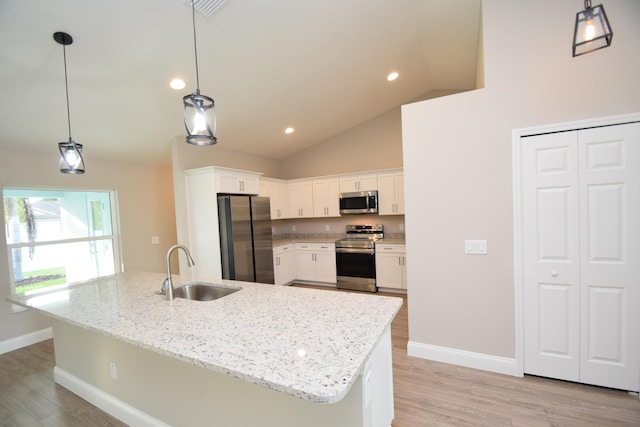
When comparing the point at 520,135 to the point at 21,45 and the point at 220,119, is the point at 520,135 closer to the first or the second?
the point at 220,119

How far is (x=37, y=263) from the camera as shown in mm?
3365

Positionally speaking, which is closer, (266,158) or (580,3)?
(580,3)

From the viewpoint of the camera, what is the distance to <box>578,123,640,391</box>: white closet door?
6.29ft

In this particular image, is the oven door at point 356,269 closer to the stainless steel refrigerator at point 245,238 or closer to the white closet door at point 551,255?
the stainless steel refrigerator at point 245,238

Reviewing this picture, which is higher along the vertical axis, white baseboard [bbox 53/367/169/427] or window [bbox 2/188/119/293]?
window [bbox 2/188/119/293]

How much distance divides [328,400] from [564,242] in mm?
2302

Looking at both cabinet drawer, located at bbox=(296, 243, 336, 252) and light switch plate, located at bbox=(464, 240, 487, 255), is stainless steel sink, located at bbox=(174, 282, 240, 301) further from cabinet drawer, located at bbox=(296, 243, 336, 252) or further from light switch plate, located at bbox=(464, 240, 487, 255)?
cabinet drawer, located at bbox=(296, 243, 336, 252)

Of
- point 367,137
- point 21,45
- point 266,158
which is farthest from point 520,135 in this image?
point 266,158

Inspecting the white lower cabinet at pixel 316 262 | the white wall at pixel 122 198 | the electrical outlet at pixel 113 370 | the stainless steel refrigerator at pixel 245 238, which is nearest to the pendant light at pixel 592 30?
the electrical outlet at pixel 113 370

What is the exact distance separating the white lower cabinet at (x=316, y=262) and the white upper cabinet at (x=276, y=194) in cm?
73

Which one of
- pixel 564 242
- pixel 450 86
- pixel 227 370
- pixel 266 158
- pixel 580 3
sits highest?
pixel 450 86

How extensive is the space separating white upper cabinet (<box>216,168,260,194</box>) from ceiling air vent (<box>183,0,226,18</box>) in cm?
195

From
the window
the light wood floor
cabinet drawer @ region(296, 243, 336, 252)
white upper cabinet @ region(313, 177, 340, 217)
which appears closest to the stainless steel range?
cabinet drawer @ region(296, 243, 336, 252)

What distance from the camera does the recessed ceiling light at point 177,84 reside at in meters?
2.73
